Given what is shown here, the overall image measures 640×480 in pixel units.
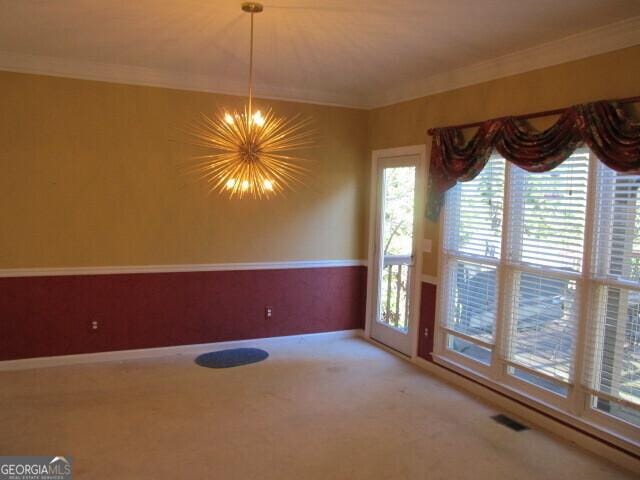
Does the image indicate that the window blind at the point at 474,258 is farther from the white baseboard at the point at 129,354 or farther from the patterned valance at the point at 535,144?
the white baseboard at the point at 129,354

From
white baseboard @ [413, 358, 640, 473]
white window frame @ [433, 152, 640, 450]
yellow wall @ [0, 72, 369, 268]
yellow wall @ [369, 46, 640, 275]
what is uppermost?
yellow wall @ [369, 46, 640, 275]

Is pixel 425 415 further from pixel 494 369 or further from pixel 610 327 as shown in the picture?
pixel 610 327

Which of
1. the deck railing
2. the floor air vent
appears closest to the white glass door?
the deck railing

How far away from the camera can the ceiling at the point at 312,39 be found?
9.49 ft

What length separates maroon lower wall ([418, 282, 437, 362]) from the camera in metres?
4.55

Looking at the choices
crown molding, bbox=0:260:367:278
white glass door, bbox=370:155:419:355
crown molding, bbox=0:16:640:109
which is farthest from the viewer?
white glass door, bbox=370:155:419:355

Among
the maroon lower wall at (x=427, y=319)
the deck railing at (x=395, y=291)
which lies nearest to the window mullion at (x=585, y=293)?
the maroon lower wall at (x=427, y=319)

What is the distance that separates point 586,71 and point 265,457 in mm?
3178

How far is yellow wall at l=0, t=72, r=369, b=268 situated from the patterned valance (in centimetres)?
148

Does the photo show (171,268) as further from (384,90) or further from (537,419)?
(537,419)

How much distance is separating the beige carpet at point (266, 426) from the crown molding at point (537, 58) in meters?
2.55

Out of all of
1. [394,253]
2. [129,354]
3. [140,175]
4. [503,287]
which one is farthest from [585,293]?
[129,354]

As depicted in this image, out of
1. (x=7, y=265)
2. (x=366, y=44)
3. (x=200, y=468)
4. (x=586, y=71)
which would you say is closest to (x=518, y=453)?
(x=200, y=468)

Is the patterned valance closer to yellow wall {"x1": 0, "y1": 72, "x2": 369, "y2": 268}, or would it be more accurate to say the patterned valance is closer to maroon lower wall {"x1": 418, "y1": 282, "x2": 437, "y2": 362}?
maroon lower wall {"x1": 418, "y1": 282, "x2": 437, "y2": 362}
